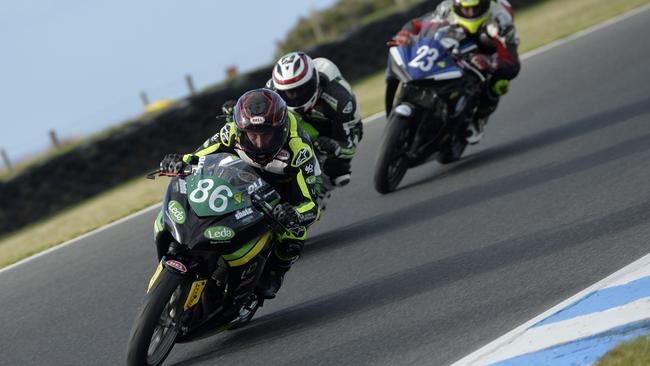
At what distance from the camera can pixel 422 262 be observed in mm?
7484

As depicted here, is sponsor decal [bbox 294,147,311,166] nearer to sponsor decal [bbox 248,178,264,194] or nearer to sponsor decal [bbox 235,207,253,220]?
sponsor decal [bbox 248,178,264,194]

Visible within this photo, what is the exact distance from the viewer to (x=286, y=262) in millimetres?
6625

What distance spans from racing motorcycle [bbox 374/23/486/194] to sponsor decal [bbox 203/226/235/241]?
12.3ft

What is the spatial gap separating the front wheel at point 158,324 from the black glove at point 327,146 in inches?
122

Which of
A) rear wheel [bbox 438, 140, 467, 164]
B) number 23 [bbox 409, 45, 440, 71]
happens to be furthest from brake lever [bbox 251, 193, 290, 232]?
rear wheel [bbox 438, 140, 467, 164]

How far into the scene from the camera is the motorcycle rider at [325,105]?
8.41 m

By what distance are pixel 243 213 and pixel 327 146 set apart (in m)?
2.68

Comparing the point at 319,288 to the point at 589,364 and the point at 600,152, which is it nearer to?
the point at 589,364

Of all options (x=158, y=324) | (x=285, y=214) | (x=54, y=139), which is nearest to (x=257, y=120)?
(x=285, y=214)

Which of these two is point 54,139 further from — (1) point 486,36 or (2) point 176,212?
(2) point 176,212

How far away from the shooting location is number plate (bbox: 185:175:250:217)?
19.0 ft

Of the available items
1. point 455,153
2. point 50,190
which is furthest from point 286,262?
point 50,190

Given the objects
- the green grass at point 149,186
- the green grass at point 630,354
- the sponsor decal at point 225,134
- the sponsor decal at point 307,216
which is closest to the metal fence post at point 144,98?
the green grass at point 149,186

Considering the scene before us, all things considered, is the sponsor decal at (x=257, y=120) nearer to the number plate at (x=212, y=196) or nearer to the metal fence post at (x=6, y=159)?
the number plate at (x=212, y=196)
